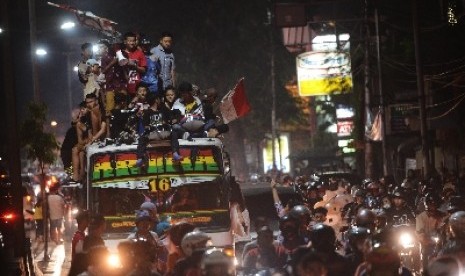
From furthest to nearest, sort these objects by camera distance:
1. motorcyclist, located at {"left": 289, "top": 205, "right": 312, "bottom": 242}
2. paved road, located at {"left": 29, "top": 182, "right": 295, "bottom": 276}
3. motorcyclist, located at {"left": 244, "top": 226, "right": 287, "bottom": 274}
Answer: paved road, located at {"left": 29, "top": 182, "right": 295, "bottom": 276}, motorcyclist, located at {"left": 289, "top": 205, "right": 312, "bottom": 242}, motorcyclist, located at {"left": 244, "top": 226, "right": 287, "bottom": 274}

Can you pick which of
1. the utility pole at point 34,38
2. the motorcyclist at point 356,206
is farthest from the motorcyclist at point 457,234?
the utility pole at point 34,38

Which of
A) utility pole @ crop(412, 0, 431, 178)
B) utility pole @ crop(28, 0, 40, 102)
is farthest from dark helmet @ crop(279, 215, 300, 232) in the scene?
utility pole @ crop(412, 0, 431, 178)

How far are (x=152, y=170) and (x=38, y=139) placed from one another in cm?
1040

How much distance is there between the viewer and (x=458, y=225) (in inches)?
383

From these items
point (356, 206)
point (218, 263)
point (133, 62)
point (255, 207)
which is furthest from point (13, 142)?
point (218, 263)

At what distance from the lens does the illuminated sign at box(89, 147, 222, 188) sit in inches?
562

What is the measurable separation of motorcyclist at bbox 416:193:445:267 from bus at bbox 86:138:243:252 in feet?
9.55

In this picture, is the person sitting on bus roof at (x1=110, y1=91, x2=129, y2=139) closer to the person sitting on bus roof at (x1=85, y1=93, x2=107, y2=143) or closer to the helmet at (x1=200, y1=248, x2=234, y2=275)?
the person sitting on bus roof at (x1=85, y1=93, x2=107, y2=143)

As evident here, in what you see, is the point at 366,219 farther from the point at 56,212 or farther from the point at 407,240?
the point at 56,212

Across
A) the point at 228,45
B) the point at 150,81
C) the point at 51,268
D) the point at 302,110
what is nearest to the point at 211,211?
the point at 150,81

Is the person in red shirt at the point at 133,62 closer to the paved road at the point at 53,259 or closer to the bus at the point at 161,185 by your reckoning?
the bus at the point at 161,185

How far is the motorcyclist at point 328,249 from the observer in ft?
27.9

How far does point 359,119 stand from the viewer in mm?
43344

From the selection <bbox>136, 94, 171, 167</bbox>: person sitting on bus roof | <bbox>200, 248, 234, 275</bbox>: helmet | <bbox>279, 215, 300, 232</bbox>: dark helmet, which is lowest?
<bbox>200, 248, 234, 275</bbox>: helmet
